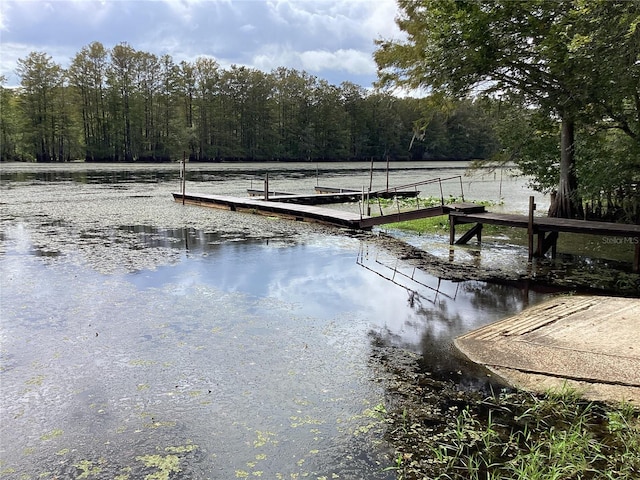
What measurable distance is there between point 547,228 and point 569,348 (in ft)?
19.2

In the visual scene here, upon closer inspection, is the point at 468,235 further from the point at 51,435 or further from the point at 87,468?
the point at 87,468

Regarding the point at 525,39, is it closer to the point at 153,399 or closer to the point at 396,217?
the point at 396,217

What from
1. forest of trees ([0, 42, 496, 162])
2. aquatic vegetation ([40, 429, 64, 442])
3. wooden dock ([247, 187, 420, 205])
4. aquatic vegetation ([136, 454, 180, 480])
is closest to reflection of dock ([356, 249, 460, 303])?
aquatic vegetation ([136, 454, 180, 480])

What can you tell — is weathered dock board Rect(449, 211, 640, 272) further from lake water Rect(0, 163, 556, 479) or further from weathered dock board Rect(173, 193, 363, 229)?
weathered dock board Rect(173, 193, 363, 229)

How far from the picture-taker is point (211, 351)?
557cm

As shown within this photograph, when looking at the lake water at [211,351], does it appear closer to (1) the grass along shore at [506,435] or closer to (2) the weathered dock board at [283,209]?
(1) the grass along shore at [506,435]

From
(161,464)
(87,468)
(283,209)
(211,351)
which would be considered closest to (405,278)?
(211,351)

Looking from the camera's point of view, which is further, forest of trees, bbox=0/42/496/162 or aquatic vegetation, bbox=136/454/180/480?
forest of trees, bbox=0/42/496/162

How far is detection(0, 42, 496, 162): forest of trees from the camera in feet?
195

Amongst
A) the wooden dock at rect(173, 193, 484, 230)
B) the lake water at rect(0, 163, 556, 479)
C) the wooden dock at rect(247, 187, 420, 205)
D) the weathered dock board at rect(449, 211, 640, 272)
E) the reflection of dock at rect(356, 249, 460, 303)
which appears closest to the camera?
the lake water at rect(0, 163, 556, 479)

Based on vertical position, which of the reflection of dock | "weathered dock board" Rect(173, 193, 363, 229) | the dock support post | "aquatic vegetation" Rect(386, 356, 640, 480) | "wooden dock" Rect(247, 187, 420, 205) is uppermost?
"wooden dock" Rect(247, 187, 420, 205)

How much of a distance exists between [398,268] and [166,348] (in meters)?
5.20

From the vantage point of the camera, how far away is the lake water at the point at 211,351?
372 cm

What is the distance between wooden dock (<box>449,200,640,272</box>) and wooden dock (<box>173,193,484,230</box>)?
18.7 inches
